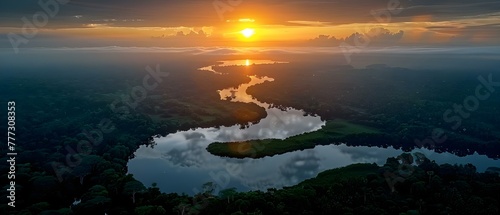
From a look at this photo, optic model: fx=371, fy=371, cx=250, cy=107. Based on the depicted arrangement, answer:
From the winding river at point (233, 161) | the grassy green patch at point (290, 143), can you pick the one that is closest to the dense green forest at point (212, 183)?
the grassy green patch at point (290, 143)

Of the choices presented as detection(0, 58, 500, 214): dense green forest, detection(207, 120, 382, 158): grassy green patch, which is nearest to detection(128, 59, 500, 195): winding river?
detection(207, 120, 382, 158): grassy green patch

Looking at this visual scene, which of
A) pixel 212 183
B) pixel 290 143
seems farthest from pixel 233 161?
pixel 212 183

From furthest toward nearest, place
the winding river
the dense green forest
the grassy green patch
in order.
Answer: the grassy green patch → the winding river → the dense green forest

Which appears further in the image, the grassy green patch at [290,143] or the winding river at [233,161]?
the grassy green patch at [290,143]

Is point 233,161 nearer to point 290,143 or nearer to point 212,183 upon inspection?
point 290,143

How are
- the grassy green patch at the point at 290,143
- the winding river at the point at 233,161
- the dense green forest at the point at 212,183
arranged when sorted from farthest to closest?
the grassy green patch at the point at 290,143 < the winding river at the point at 233,161 < the dense green forest at the point at 212,183

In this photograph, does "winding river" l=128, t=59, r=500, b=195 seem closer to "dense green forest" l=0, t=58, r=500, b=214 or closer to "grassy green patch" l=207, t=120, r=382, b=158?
"grassy green patch" l=207, t=120, r=382, b=158

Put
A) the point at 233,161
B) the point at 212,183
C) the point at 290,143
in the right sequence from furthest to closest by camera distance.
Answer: the point at 290,143 < the point at 233,161 < the point at 212,183

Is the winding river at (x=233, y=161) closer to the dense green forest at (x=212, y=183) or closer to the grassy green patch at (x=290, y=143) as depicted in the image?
the grassy green patch at (x=290, y=143)
